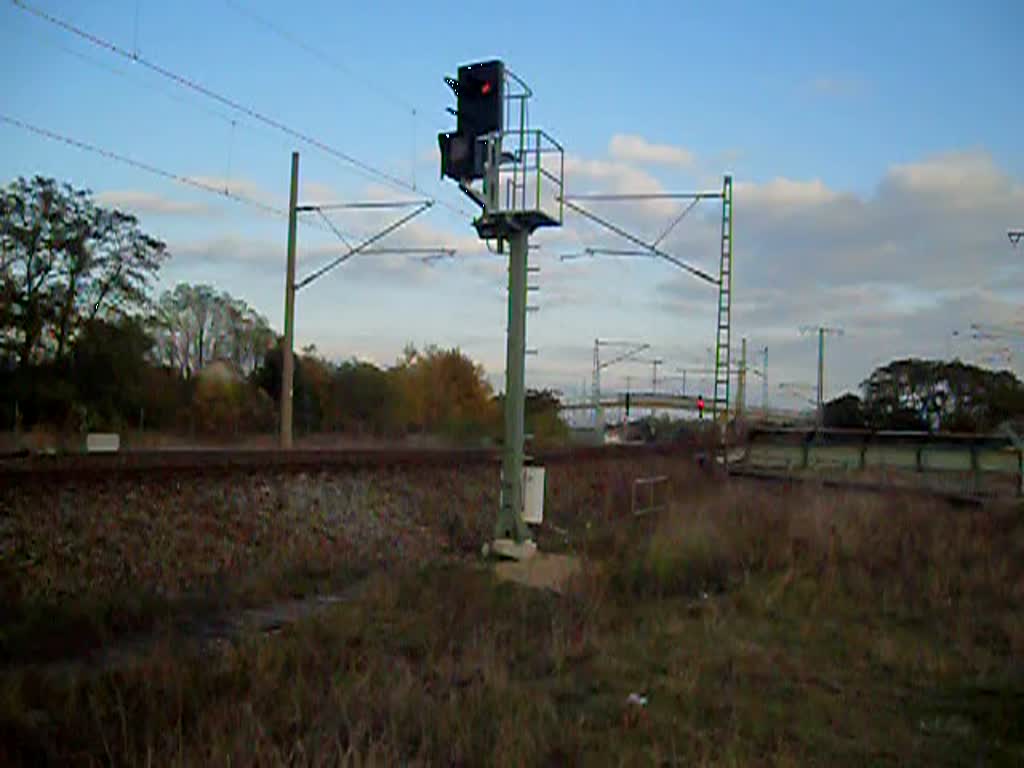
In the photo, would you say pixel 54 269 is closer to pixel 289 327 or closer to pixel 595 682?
pixel 289 327

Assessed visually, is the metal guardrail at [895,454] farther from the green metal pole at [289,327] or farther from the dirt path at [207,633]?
the dirt path at [207,633]

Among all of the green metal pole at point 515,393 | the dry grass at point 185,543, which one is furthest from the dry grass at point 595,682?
the green metal pole at point 515,393

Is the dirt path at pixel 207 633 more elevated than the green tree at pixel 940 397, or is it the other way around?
the green tree at pixel 940 397

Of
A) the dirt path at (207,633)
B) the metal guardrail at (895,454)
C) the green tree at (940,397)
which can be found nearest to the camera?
the dirt path at (207,633)

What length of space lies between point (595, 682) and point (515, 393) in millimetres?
9117

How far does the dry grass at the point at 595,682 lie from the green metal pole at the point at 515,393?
2.64m

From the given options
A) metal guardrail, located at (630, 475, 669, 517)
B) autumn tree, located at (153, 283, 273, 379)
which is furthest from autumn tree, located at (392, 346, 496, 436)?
metal guardrail, located at (630, 475, 669, 517)

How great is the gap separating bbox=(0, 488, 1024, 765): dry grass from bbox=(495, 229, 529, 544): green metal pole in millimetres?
2639

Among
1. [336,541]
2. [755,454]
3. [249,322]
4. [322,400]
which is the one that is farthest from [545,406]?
[336,541]

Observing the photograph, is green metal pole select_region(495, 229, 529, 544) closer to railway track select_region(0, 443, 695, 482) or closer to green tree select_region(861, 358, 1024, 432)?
railway track select_region(0, 443, 695, 482)

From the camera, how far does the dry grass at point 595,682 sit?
6672 millimetres

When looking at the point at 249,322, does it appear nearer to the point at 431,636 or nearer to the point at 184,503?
the point at 184,503

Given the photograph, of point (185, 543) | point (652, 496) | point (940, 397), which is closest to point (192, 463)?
point (185, 543)

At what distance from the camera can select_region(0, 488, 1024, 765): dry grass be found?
6.67m
